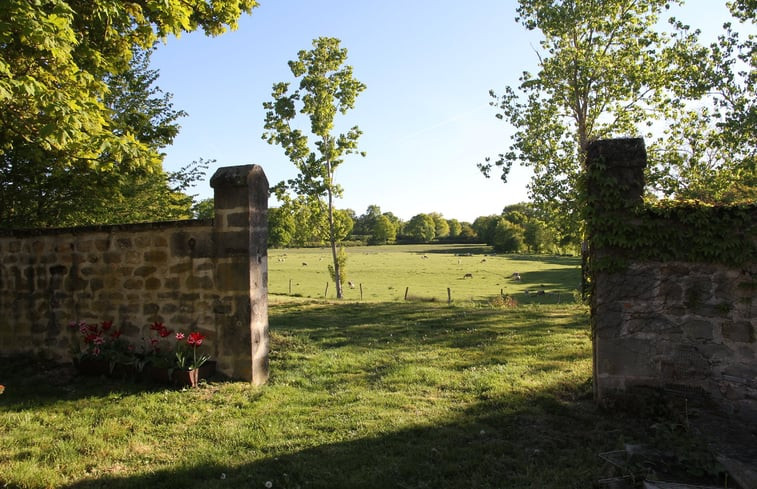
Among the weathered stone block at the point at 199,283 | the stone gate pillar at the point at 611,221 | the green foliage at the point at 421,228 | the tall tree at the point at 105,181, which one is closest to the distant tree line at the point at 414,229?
the green foliage at the point at 421,228

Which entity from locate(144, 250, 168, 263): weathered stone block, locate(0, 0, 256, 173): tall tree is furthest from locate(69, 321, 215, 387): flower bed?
locate(0, 0, 256, 173): tall tree

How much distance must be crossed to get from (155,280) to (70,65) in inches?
121

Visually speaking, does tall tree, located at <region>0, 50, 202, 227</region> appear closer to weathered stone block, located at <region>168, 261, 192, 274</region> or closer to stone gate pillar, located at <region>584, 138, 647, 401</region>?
weathered stone block, located at <region>168, 261, 192, 274</region>

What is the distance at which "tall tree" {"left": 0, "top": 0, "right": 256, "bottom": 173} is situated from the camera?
16.3 feet

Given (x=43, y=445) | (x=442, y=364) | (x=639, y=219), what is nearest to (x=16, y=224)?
(x=43, y=445)

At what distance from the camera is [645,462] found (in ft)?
12.2

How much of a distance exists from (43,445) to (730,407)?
6756 millimetres

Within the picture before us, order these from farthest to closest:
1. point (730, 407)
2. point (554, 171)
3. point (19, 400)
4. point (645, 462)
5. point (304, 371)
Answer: point (554, 171)
point (304, 371)
point (19, 400)
point (730, 407)
point (645, 462)

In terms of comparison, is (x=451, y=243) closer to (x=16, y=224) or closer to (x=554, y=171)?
(x=554, y=171)

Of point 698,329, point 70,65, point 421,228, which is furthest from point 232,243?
point 421,228

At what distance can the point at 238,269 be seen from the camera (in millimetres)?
6348

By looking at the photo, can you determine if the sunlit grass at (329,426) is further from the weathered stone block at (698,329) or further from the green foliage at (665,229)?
the green foliage at (665,229)

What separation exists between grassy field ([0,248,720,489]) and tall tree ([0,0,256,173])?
122 inches

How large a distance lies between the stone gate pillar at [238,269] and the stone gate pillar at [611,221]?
4.27 meters
